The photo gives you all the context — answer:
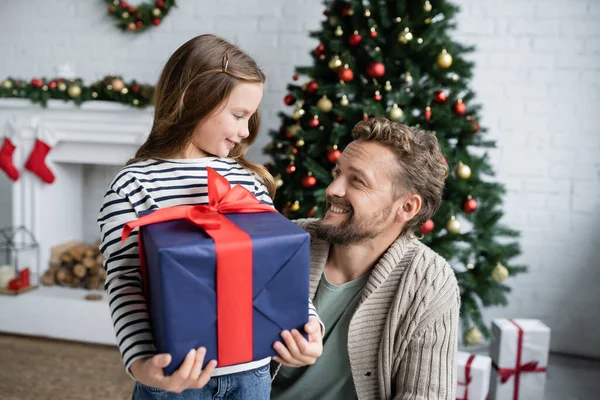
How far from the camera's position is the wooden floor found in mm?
2584

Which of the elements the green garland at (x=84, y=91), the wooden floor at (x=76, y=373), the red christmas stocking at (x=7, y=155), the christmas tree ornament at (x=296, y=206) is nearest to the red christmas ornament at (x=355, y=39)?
the christmas tree ornament at (x=296, y=206)

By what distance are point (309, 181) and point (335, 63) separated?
519 mm

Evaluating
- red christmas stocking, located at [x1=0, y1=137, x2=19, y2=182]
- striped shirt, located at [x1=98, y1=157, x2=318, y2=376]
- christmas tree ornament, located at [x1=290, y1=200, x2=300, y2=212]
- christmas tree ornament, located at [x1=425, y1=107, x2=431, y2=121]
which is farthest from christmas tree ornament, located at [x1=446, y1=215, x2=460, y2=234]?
red christmas stocking, located at [x1=0, y1=137, x2=19, y2=182]

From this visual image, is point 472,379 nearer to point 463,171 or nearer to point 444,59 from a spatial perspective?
point 463,171

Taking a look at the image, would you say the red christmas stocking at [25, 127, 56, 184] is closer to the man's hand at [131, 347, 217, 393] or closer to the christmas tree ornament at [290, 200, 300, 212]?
the christmas tree ornament at [290, 200, 300, 212]

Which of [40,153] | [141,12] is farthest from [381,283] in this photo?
[141,12]

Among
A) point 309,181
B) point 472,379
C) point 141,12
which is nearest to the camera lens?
point 472,379

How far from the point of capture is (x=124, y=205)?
1032 millimetres

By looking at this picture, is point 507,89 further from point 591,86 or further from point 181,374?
point 181,374

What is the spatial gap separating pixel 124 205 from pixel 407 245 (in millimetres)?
768

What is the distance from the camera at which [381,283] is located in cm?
136

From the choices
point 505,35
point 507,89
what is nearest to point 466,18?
point 505,35

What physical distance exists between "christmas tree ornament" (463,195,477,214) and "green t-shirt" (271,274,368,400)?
3.47 ft

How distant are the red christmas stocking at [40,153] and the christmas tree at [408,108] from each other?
5.22ft
